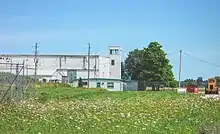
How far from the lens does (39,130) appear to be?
444 inches

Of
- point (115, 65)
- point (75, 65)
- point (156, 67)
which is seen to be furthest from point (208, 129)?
point (75, 65)

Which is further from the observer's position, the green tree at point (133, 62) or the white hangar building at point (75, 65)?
the green tree at point (133, 62)

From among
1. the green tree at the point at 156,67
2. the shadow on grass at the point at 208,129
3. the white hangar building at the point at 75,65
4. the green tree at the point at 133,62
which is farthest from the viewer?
the green tree at the point at 133,62

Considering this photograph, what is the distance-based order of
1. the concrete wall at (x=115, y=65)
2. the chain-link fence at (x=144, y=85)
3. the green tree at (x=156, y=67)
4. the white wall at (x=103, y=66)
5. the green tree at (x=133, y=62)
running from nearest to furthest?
the chain-link fence at (x=144, y=85)
the green tree at (x=156, y=67)
the concrete wall at (x=115, y=65)
the white wall at (x=103, y=66)
the green tree at (x=133, y=62)

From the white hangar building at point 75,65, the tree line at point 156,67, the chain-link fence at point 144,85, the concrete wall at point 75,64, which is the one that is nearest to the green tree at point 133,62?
the concrete wall at point 75,64

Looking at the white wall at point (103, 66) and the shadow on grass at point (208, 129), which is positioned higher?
the white wall at point (103, 66)

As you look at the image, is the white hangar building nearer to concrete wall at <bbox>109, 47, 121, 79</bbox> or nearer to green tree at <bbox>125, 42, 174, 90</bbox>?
concrete wall at <bbox>109, 47, 121, 79</bbox>

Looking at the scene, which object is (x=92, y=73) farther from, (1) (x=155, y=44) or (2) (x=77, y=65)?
(1) (x=155, y=44)

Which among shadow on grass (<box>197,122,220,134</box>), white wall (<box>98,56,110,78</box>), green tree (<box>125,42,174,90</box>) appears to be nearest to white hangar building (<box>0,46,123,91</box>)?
white wall (<box>98,56,110,78</box>)

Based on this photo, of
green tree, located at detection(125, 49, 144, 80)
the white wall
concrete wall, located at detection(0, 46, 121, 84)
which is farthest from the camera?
green tree, located at detection(125, 49, 144, 80)

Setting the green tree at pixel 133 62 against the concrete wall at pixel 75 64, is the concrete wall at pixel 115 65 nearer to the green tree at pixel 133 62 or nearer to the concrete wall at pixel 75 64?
the concrete wall at pixel 75 64

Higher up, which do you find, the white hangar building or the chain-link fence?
the white hangar building

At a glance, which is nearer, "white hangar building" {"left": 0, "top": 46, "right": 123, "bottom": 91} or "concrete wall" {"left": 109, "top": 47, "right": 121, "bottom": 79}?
"white hangar building" {"left": 0, "top": 46, "right": 123, "bottom": 91}

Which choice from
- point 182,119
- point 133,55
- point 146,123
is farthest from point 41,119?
point 133,55
